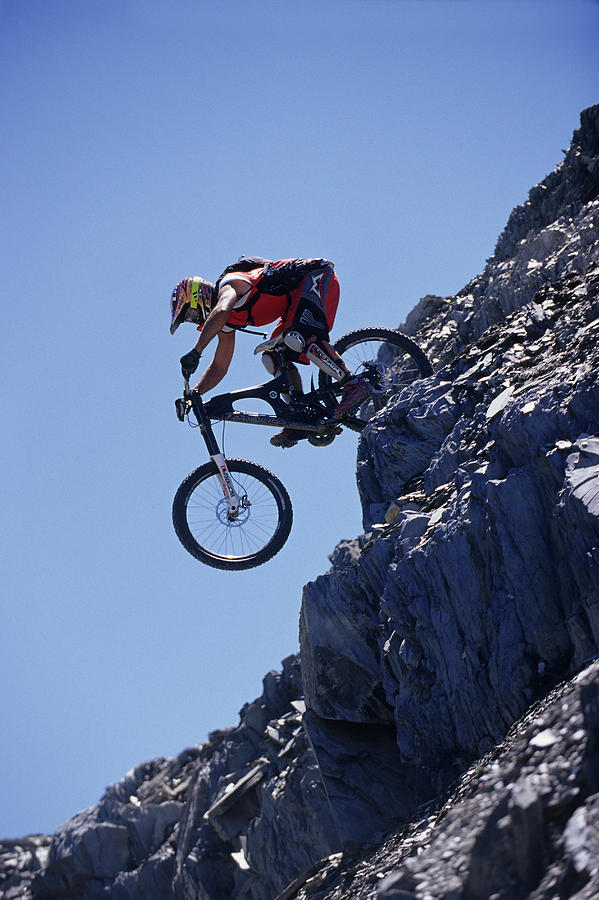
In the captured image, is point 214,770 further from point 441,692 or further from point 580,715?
point 580,715

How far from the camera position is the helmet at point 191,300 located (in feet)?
37.5

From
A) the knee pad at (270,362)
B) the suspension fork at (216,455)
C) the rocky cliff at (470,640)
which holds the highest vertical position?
the knee pad at (270,362)

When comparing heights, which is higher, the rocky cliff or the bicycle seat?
the bicycle seat

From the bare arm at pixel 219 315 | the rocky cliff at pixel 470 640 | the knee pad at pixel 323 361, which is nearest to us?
the rocky cliff at pixel 470 640

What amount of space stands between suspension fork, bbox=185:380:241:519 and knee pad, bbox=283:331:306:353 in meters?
1.59

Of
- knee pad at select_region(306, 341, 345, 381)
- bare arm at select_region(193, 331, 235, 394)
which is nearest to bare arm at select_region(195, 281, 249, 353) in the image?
bare arm at select_region(193, 331, 235, 394)

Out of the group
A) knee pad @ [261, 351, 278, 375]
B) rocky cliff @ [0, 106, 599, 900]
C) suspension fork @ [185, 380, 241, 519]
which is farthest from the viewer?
knee pad @ [261, 351, 278, 375]

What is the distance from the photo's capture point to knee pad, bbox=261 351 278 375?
1173 cm

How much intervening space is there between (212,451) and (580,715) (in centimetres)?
666

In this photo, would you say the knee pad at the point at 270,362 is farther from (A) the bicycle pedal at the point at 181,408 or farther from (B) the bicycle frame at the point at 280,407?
(A) the bicycle pedal at the point at 181,408

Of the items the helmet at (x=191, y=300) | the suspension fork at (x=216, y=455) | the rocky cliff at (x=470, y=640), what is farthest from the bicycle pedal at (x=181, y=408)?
the rocky cliff at (x=470, y=640)

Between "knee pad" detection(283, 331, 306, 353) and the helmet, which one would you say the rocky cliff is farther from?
the helmet

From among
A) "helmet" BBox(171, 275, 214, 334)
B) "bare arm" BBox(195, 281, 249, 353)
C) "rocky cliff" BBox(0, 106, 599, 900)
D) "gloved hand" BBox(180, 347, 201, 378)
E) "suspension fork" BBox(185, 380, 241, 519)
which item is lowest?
"rocky cliff" BBox(0, 106, 599, 900)

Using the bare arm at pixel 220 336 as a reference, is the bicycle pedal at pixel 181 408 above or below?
below
